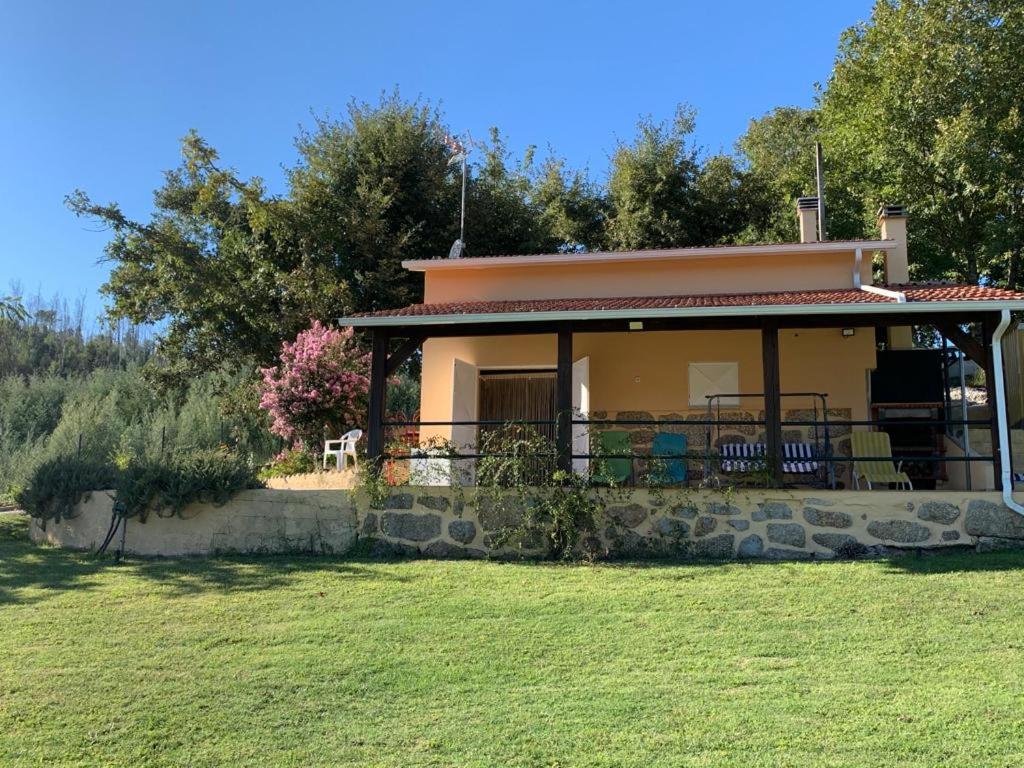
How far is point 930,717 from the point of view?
4.17 m

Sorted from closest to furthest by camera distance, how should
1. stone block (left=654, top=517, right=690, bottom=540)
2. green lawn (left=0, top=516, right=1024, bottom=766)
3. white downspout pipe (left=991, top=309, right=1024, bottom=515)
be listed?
1. green lawn (left=0, top=516, right=1024, bottom=766)
2. white downspout pipe (left=991, top=309, right=1024, bottom=515)
3. stone block (left=654, top=517, right=690, bottom=540)

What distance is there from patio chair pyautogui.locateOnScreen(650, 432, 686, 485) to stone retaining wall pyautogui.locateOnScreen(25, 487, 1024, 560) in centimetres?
25

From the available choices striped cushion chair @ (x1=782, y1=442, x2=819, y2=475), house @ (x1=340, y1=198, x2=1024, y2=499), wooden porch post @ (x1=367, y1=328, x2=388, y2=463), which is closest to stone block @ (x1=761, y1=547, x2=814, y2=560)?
striped cushion chair @ (x1=782, y1=442, x2=819, y2=475)

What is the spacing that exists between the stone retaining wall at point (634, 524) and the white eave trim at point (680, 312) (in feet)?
6.49

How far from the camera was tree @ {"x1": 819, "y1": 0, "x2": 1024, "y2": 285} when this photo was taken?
16.0 meters

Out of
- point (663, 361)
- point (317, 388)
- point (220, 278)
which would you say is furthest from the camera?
point (220, 278)

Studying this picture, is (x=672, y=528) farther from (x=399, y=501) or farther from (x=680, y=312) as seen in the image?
(x=399, y=501)

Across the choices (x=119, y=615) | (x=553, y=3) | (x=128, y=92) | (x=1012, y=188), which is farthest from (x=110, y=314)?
(x=1012, y=188)

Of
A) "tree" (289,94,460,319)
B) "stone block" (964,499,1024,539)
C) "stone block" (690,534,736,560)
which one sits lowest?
"stone block" (690,534,736,560)

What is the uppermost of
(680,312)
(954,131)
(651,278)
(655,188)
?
(655,188)

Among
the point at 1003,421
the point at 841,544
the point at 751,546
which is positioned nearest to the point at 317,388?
the point at 751,546

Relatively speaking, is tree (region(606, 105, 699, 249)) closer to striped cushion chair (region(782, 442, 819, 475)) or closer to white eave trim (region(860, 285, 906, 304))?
white eave trim (region(860, 285, 906, 304))

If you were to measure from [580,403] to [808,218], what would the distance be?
5.88m

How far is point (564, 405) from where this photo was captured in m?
9.22
